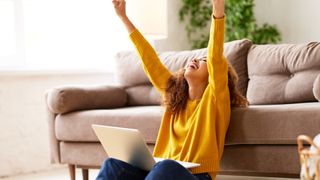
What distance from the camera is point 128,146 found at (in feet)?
7.13

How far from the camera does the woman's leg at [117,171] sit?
84.9 inches

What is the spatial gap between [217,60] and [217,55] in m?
0.02

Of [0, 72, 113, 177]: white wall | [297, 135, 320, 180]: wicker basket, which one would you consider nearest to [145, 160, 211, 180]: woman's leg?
[297, 135, 320, 180]: wicker basket

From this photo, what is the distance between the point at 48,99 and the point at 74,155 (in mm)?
335

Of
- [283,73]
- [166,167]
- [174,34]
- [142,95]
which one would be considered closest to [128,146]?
[166,167]

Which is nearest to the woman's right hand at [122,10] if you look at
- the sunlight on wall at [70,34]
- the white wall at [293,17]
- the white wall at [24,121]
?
the white wall at [24,121]

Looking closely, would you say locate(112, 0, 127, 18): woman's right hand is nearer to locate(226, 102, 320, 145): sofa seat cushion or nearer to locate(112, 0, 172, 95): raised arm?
locate(112, 0, 172, 95): raised arm

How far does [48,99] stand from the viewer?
129 inches

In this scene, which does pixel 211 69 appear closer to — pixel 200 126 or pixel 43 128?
pixel 200 126

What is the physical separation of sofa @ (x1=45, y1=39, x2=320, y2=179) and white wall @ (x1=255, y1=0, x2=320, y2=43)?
4.69ft

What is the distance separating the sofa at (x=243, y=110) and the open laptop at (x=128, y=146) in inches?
15.9

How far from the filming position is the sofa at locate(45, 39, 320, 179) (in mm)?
2461

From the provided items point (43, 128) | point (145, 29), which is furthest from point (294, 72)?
point (43, 128)

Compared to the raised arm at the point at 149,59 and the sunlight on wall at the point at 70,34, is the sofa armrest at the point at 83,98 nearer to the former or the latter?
the raised arm at the point at 149,59
